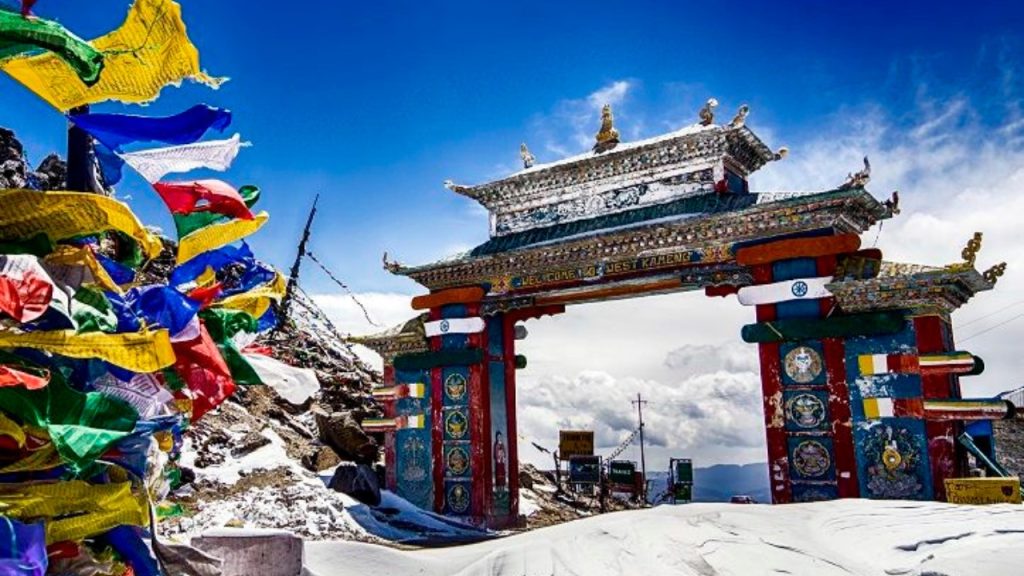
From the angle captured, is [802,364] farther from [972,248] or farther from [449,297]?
[449,297]

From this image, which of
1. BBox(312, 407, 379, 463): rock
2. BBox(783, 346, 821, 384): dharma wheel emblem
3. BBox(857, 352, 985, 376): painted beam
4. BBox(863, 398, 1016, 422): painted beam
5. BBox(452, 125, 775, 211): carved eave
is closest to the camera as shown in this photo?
BBox(863, 398, 1016, 422): painted beam

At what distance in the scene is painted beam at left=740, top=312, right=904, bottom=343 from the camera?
1211 cm

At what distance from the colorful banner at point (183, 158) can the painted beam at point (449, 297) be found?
470 inches

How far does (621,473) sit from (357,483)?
29.1 ft

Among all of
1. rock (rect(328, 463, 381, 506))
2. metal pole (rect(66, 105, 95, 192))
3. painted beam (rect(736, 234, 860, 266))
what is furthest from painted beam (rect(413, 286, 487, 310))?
metal pole (rect(66, 105, 95, 192))

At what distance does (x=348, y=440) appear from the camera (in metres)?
19.8

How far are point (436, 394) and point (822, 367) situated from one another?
338 inches

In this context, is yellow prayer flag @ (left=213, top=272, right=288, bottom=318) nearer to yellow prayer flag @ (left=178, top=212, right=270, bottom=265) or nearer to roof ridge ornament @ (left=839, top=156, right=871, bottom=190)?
yellow prayer flag @ (left=178, top=212, right=270, bottom=265)

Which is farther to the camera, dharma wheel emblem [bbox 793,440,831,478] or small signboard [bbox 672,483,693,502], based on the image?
small signboard [bbox 672,483,693,502]

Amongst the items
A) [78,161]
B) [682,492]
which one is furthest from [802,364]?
[78,161]

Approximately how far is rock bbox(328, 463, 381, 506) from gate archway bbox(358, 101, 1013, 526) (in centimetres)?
96

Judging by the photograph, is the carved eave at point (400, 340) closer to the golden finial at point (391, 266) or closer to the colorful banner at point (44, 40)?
the golden finial at point (391, 266)

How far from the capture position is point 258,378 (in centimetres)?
577

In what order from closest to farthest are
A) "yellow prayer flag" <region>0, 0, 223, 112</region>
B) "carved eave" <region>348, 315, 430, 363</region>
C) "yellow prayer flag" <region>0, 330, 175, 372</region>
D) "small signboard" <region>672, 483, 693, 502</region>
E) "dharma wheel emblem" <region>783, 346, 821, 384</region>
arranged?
"yellow prayer flag" <region>0, 330, 175, 372</region>, "yellow prayer flag" <region>0, 0, 223, 112</region>, "dharma wheel emblem" <region>783, 346, 821, 384</region>, "carved eave" <region>348, 315, 430, 363</region>, "small signboard" <region>672, 483, 693, 502</region>
